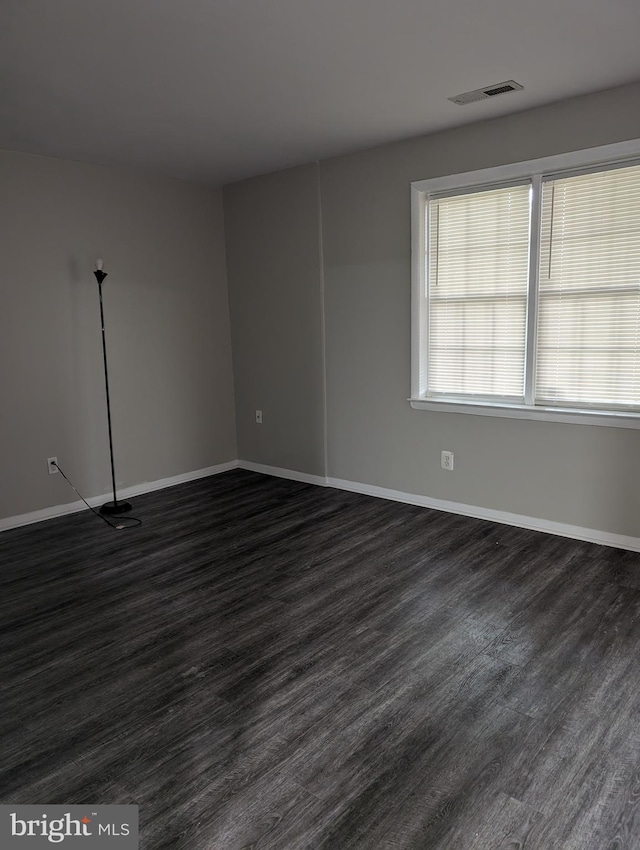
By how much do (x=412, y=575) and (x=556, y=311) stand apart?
72.1 inches

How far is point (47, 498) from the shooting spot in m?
4.46

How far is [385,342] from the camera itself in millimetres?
4488

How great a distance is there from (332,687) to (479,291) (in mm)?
2724

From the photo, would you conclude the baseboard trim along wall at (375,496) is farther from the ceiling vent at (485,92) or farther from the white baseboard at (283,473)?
the ceiling vent at (485,92)

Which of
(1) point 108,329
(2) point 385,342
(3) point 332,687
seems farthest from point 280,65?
(3) point 332,687

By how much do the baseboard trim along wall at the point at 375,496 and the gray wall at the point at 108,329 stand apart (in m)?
0.07

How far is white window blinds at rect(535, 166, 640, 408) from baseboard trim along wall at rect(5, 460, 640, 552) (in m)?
0.80

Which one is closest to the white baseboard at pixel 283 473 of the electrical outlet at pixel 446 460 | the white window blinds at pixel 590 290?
the electrical outlet at pixel 446 460

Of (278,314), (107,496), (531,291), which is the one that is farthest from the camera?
(278,314)

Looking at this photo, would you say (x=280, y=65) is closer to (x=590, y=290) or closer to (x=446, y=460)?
(x=590, y=290)
